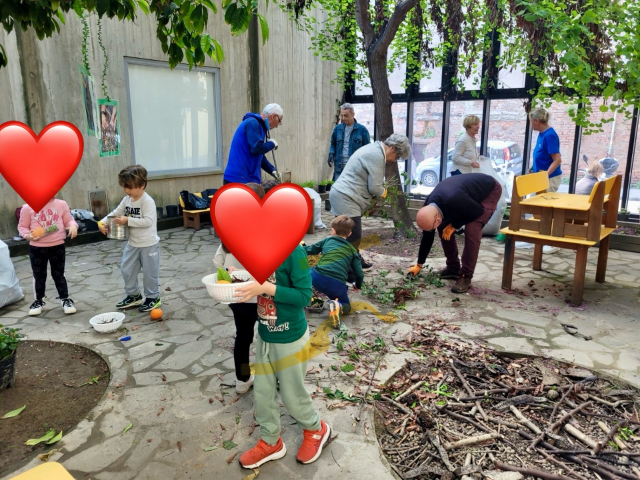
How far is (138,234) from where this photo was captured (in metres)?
4.62

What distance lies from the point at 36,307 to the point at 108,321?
3.26 feet

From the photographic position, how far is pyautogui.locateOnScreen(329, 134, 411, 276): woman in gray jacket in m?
5.15

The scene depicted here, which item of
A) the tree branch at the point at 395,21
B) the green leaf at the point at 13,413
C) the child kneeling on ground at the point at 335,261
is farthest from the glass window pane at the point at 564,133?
the green leaf at the point at 13,413

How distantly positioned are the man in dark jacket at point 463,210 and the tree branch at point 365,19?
10.9 feet

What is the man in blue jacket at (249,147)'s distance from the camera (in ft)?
17.6

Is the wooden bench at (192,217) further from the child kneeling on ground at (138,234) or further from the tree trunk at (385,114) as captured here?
the child kneeling on ground at (138,234)

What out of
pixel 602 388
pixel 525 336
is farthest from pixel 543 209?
pixel 602 388

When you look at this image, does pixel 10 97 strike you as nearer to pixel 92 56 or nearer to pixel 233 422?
pixel 92 56

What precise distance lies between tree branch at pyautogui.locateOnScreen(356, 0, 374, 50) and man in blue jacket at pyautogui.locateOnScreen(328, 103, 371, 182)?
1.14 m

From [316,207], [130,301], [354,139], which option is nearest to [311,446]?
[130,301]

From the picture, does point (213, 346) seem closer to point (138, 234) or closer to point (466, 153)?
point (138, 234)

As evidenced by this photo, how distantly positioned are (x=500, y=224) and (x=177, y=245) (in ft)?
18.4

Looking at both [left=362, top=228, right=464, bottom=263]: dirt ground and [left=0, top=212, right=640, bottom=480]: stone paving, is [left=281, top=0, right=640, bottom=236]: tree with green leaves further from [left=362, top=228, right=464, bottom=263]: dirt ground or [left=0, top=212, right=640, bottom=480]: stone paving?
[left=0, top=212, right=640, bottom=480]: stone paving

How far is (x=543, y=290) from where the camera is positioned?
5.64m
